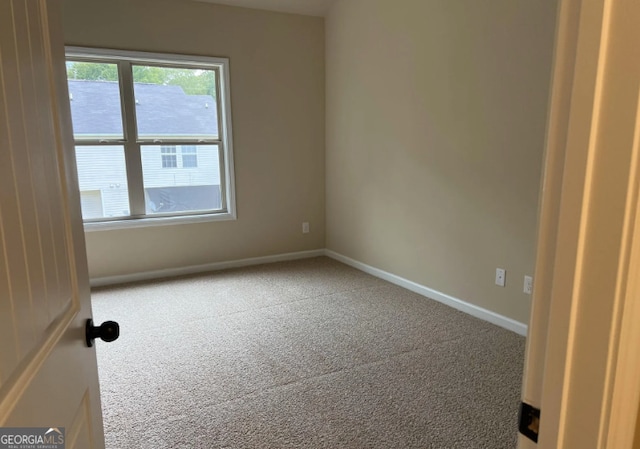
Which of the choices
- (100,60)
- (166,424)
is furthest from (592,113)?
(100,60)

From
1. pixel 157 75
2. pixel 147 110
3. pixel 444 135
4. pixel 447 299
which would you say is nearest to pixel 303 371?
pixel 447 299

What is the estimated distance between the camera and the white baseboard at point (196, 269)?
404cm

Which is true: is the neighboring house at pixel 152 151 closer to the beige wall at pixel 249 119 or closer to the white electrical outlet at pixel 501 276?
the beige wall at pixel 249 119

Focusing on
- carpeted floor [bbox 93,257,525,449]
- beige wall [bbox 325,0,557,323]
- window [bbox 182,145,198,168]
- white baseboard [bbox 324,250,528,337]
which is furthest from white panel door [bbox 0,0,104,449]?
window [bbox 182,145,198,168]

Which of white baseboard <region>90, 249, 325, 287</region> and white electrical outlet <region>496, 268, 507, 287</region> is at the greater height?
white electrical outlet <region>496, 268, 507, 287</region>

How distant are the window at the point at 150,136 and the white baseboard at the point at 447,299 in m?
1.60

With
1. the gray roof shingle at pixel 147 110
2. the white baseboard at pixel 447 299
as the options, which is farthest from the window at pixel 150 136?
the white baseboard at pixel 447 299

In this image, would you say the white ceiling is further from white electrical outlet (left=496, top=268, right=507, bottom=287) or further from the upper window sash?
white electrical outlet (left=496, top=268, right=507, bottom=287)

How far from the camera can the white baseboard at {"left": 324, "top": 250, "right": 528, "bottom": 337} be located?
2967 millimetres

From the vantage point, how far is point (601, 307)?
0.51 m

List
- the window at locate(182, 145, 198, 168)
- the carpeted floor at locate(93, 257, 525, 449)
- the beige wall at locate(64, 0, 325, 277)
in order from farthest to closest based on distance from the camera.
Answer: the window at locate(182, 145, 198, 168)
the beige wall at locate(64, 0, 325, 277)
the carpeted floor at locate(93, 257, 525, 449)

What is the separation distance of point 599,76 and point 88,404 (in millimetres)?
1097

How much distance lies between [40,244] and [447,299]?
10.5 ft

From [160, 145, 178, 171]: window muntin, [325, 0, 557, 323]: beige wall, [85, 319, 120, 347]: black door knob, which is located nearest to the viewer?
[85, 319, 120, 347]: black door knob
